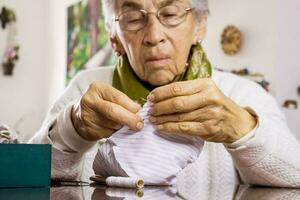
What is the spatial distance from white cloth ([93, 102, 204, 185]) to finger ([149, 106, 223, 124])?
25 millimetres

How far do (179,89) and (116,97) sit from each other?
115 mm

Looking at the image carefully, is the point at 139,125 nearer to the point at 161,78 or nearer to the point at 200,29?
the point at 161,78

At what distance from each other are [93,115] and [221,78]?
1.98 ft

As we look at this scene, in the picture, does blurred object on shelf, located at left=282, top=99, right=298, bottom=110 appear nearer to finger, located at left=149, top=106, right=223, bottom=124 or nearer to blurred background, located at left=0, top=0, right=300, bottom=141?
blurred background, located at left=0, top=0, right=300, bottom=141

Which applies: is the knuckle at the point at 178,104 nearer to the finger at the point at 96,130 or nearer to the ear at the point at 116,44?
the finger at the point at 96,130

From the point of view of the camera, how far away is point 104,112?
1.05 meters

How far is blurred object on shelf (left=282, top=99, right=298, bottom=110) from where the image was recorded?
140 inches

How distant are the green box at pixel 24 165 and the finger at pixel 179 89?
0.74 ft

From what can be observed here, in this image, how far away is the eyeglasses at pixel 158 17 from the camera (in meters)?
1.28

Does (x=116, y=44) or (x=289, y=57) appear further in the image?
(x=289, y=57)

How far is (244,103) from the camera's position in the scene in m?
1.47

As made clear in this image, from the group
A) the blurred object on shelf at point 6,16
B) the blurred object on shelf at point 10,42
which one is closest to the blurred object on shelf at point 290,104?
the blurred object on shelf at point 10,42

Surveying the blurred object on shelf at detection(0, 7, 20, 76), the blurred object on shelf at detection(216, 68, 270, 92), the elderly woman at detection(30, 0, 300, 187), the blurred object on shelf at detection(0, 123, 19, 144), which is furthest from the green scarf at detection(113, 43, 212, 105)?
the blurred object on shelf at detection(0, 7, 20, 76)

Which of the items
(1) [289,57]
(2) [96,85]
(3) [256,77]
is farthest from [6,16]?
(2) [96,85]
